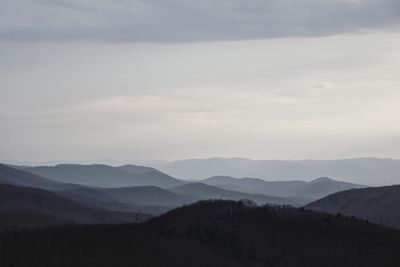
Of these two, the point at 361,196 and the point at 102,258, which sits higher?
the point at 361,196

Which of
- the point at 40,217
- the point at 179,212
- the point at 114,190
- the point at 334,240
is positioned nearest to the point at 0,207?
the point at 40,217

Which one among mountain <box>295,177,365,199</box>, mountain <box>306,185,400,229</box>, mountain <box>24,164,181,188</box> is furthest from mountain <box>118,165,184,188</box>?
mountain <box>306,185,400,229</box>

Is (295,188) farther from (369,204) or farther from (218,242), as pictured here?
(218,242)

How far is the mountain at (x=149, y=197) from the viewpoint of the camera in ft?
223

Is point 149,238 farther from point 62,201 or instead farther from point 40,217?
point 62,201

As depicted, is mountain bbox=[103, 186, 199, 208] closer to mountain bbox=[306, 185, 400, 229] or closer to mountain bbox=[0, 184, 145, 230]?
mountain bbox=[0, 184, 145, 230]

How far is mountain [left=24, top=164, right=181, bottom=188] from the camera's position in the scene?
113 metres

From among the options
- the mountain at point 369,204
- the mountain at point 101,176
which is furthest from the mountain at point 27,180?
the mountain at point 369,204

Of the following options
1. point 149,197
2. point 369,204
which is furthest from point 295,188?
point 369,204

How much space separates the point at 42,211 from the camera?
128 feet

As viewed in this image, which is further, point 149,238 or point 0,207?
point 0,207

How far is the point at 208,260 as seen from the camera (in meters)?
17.7

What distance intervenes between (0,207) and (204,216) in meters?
18.7

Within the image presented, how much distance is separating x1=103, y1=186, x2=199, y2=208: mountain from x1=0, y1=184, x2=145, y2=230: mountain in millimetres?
21665
